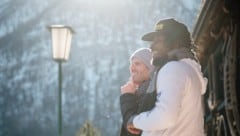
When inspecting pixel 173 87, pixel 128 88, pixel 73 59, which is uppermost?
pixel 173 87

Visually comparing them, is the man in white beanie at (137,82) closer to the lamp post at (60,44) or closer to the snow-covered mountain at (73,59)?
the lamp post at (60,44)

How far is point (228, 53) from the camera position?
6730 millimetres

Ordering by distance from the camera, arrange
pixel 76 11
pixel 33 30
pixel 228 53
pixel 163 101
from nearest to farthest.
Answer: pixel 163 101
pixel 228 53
pixel 33 30
pixel 76 11

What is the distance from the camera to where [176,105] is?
160 inches

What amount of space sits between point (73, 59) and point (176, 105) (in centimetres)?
15033

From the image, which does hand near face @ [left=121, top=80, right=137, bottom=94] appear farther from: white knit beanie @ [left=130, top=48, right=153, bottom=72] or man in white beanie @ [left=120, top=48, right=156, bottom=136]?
white knit beanie @ [left=130, top=48, right=153, bottom=72]

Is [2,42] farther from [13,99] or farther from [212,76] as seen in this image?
[212,76]

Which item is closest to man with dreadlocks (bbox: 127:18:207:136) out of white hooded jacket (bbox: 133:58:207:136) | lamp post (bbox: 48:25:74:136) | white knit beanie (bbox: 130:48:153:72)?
white hooded jacket (bbox: 133:58:207:136)

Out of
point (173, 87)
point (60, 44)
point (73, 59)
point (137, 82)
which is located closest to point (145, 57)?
point (137, 82)

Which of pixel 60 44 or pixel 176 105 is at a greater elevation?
pixel 176 105

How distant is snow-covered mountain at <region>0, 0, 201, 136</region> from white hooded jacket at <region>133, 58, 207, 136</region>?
100342mm

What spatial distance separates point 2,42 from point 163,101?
159 metres

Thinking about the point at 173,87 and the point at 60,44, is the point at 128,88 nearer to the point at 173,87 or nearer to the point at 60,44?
the point at 173,87

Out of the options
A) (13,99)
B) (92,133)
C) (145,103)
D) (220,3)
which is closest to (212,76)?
(220,3)
